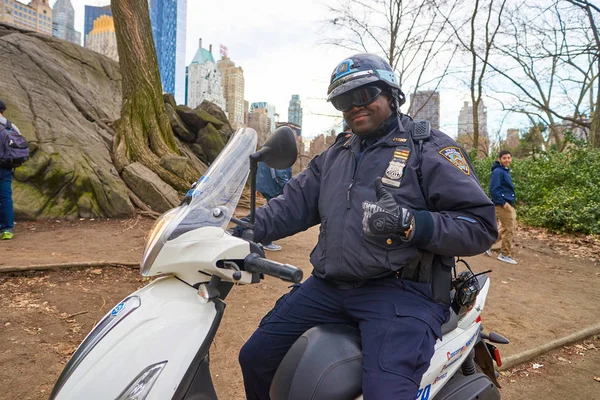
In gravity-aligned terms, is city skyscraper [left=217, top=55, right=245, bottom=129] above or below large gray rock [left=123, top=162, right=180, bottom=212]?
above

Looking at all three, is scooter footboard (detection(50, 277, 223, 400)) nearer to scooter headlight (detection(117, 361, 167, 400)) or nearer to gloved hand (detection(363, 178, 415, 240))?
scooter headlight (detection(117, 361, 167, 400))

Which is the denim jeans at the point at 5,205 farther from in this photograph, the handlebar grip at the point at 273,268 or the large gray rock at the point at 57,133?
the handlebar grip at the point at 273,268

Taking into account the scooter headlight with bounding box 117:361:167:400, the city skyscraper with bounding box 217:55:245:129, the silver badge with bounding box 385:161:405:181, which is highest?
the city skyscraper with bounding box 217:55:245:129

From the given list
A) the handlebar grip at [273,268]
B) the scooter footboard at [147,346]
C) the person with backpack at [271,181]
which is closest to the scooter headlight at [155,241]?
the scooter footboard at [147,346]

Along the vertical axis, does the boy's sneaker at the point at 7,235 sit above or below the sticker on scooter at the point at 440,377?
below

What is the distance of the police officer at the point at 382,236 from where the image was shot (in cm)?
157

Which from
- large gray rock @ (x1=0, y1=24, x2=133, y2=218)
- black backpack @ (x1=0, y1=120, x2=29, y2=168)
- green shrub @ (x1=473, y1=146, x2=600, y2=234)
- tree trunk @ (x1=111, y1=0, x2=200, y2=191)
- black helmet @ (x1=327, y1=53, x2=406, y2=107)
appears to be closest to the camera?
black helmet @ (x1=327, y1=53, x2=406, y2=107)

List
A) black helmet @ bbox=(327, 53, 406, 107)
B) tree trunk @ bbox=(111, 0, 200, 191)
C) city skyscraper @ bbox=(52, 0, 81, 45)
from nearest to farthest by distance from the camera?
black helmet @ bbox=(327, 53, 406, 107)
tree trunk @ bbox=(111, 0, 200, 191)
city skyscraper @ bbox=(52, 0, 81, 45)

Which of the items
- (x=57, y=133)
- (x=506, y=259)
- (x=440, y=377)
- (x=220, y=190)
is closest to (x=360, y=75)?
Answer: (x=220, y=190)

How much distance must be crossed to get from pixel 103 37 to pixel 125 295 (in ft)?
99.4

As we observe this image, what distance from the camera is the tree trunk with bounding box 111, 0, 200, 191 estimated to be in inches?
330

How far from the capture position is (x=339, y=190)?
76.5 inches

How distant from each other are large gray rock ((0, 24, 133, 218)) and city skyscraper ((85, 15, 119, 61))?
617 inches

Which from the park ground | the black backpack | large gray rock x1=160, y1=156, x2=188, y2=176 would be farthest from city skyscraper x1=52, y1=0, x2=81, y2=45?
the park ground
